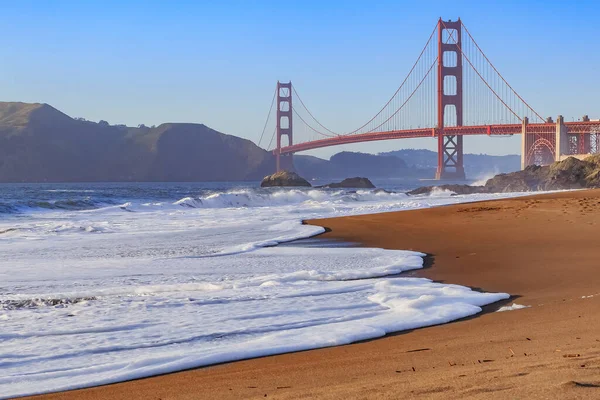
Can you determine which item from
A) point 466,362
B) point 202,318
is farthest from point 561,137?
point 466,362

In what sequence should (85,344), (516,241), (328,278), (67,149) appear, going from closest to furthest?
(85,344) → (328,278) → (516,241) → (67,149)

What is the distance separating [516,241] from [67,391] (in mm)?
7129

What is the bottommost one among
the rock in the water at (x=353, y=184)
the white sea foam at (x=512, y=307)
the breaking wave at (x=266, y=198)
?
the breaking wave at (x=266, y=198)

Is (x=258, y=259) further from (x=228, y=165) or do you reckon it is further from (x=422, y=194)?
(x=228, y=165)

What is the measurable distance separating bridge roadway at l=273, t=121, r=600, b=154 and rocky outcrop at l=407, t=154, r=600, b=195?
28.3 ft

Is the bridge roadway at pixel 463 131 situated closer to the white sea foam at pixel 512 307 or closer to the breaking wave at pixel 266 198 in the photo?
the breaking wave at pixel 266 198

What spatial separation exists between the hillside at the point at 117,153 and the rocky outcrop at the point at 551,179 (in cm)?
5131

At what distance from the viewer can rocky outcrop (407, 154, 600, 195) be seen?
1213 inches

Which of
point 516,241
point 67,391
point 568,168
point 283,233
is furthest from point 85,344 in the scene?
point 568,168

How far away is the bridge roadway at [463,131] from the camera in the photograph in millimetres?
42031

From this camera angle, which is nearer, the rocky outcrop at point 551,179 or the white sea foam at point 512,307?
the white sea foam at point 512,307

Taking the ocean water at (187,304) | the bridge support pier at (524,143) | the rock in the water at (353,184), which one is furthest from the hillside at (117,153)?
the ocean water at (187,304)

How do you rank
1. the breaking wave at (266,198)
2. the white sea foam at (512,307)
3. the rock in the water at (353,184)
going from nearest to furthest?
the white sea foam at (512,307) → the breaking wave at (266,198) → the rock in the water at (353,184)

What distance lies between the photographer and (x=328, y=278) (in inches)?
250
